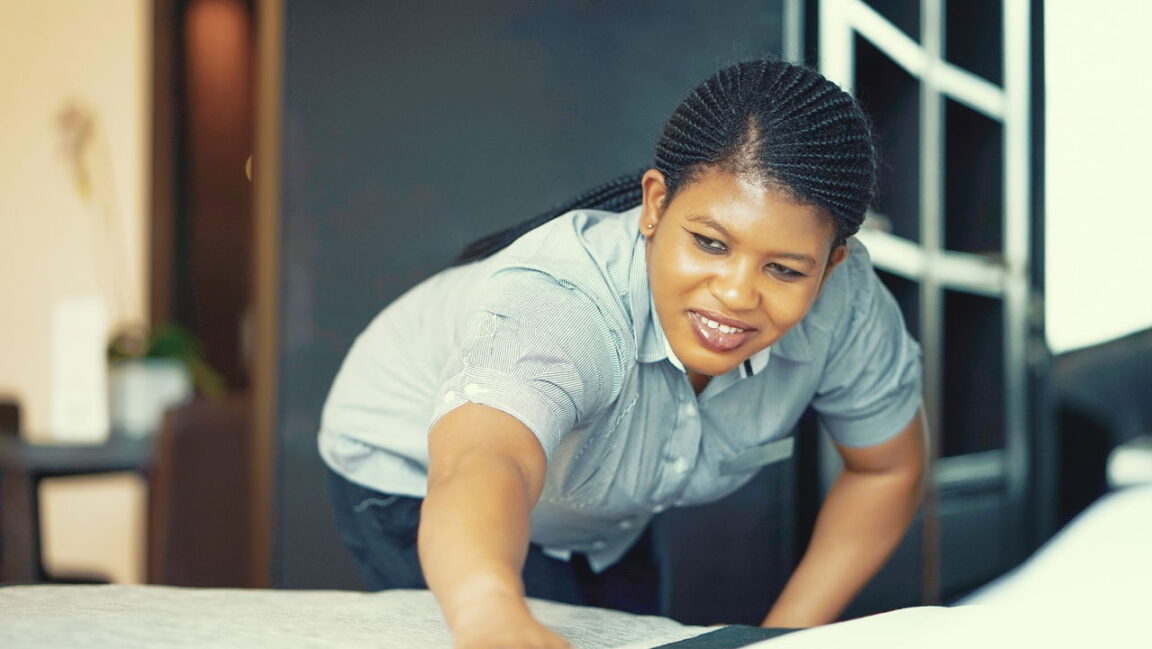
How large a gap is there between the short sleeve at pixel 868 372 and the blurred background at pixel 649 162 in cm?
18

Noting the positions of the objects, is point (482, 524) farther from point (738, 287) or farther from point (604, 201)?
point (604, 201)

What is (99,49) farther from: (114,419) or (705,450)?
(705,450)

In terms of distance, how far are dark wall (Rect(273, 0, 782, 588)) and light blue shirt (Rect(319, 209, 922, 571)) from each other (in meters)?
0.43

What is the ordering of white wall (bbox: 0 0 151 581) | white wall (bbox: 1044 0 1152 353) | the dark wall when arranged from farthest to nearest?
white wall (bbox: 0 0 151 581), the dark wall, white wall (bbox: 1044 0 1152 353)

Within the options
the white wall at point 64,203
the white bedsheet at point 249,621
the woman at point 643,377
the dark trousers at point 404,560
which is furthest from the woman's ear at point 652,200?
the white wall at point 64,203

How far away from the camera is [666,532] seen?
5.22ft

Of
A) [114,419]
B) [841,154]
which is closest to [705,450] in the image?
[841,154]

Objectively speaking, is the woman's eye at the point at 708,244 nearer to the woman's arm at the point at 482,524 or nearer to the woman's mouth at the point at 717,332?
the woman's mouth at the point at 717,332

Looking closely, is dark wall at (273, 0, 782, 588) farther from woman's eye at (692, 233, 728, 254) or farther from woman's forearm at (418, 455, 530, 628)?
woman's forearm at (418, 455, 530, 628)

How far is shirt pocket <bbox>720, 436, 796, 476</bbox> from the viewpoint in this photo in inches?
42.9

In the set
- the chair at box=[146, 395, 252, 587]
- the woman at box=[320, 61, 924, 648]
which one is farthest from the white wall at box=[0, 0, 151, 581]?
the woman at box=[320, 61, 924, 648]

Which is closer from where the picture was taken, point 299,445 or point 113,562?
point 299,445

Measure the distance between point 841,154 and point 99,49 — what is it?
3835 millimetres

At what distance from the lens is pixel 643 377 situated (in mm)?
942
